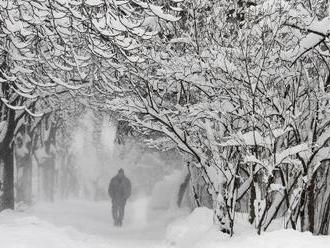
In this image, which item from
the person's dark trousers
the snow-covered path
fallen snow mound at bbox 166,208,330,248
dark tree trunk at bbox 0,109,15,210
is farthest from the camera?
the person's dark trousers

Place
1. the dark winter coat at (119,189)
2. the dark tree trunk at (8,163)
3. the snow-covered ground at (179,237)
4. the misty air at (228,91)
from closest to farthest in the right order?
the snow-covered ground at (179,237) < the misty air at (228,91) < the dark tree trunk at (8,163) < the dark winter coat at (119,189)

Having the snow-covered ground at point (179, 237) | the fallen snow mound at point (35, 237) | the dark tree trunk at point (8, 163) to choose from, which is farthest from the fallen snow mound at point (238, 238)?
the dark tree trunk at point (8, 163)

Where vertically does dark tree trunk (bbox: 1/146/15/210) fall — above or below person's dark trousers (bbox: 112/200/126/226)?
above

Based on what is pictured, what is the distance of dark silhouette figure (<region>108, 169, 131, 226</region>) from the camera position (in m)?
18.5

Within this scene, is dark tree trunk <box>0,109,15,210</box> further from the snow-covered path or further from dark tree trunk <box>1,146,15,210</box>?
the snow-covered path

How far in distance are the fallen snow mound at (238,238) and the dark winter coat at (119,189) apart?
7.70m

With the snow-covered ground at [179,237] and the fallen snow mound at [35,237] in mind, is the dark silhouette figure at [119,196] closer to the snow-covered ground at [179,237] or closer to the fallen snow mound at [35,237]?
the snow-covered ground at [179,237]

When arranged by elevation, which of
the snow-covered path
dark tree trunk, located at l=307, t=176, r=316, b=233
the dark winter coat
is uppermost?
the dark winter coat

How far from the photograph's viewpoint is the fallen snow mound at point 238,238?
20.6ft

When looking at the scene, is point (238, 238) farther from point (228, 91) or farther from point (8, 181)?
point (8, 181)

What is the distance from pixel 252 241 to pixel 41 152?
2562 cm

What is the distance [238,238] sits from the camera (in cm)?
746

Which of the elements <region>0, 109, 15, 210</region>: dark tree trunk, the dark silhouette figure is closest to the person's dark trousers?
the dark silhouette figure

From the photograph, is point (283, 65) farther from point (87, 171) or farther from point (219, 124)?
point (87, 171)
